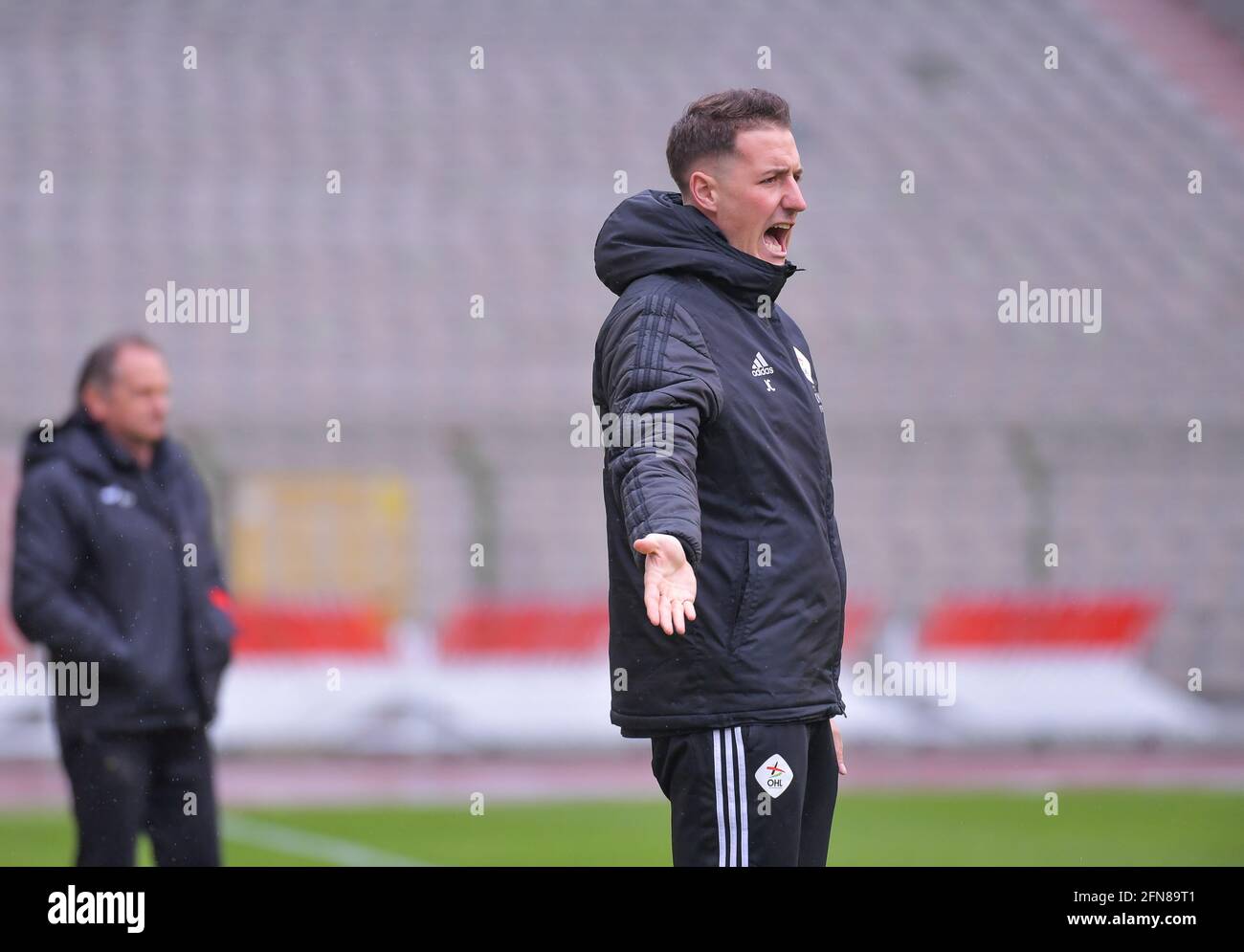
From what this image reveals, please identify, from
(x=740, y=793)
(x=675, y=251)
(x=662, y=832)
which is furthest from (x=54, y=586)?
(x=662, y=832)

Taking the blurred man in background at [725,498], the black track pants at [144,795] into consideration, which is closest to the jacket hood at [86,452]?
the black track pants at [144,795]

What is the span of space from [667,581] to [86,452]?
2.61m

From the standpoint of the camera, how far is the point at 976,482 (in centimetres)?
1460

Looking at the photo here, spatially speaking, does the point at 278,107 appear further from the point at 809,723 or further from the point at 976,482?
the point at 809,723

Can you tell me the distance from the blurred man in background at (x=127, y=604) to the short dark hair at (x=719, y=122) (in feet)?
7.02

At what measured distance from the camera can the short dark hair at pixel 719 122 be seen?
3188 mm

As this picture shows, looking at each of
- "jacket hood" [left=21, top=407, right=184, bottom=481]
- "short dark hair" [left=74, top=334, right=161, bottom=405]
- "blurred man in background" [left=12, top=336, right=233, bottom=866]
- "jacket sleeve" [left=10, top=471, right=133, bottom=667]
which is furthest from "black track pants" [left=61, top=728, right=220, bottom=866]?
"short dark hair" [left=74, top=334, right=161, bottom=405]

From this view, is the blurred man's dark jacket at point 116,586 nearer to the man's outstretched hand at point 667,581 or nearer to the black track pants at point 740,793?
the black track pants at point 740,793

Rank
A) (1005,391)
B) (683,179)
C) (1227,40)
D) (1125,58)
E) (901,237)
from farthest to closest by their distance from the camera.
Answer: (1227,40) → (1125,58) → (901,237) → (1005,391) → (683,179)

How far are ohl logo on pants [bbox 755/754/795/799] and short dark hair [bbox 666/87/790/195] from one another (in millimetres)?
1113

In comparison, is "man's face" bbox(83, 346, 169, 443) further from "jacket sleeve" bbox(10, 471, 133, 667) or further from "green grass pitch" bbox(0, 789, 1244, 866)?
"green grass pitch" bbox(0, 789, 1244, 866)

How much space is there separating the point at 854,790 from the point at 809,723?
24.6ft

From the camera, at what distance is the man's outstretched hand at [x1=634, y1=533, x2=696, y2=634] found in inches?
106
